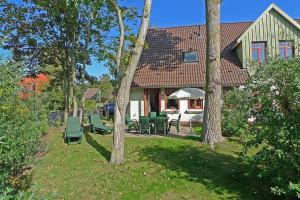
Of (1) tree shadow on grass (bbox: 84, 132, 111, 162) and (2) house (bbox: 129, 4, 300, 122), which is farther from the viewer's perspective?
(2) house (bbox: 129, 4, 300, 122)

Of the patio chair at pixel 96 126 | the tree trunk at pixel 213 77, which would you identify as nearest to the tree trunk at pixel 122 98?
the tree trunk at pixel 213 77

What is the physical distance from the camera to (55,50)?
901 inches

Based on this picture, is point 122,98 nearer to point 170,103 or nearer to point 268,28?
point 170,103

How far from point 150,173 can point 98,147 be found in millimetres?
4158

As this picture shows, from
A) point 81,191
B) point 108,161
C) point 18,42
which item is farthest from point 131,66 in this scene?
point 18,42

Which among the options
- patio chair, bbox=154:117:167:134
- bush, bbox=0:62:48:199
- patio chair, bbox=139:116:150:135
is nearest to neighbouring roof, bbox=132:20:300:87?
patio chair, bbox=154:117:167:134

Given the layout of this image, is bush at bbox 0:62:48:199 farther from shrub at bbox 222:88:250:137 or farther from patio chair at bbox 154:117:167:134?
patio chair at bbox 154:117:167:134

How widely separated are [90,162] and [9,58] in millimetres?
5717

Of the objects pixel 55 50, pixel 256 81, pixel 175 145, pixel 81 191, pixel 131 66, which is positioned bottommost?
pixel 81 191

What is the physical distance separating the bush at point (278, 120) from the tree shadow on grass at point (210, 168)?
2.99 feet

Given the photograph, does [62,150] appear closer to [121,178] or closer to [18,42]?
[121,178]

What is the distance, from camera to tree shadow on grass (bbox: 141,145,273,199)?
884cm

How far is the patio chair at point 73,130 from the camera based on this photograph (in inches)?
585

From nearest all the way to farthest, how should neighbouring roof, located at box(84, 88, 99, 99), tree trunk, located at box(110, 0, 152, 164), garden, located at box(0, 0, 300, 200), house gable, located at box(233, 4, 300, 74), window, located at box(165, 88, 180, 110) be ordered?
garden, located at box(0, 0, 300, 200), tree trunk, located at box(110, 0, 152, 164), house gable, located at box(233, 4, 300, 74), window, located at box(165, 88, 180, 110), neighbouring roof, located at box(84, 88, 99, 99)
